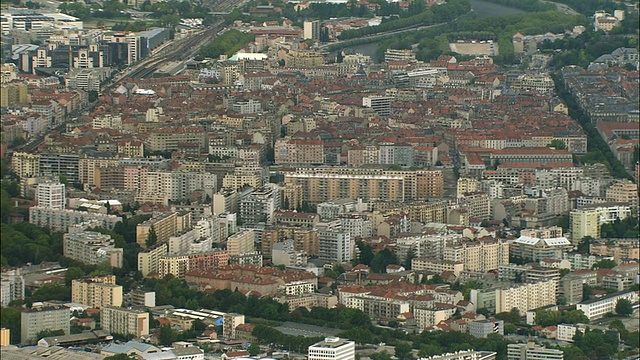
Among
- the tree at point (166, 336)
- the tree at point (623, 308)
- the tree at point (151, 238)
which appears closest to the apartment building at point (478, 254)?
the tree at point (623, 308)

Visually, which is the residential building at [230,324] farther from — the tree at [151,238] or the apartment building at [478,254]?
the apartment building at [478,254]

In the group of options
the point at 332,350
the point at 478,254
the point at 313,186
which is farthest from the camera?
the point at 313,186

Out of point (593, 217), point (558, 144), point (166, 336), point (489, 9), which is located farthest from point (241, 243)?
point (489, 9)

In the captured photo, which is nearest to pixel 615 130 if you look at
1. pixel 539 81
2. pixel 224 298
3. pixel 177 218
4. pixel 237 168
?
pixel 539 81

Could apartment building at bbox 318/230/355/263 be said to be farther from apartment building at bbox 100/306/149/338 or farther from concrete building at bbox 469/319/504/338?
apartment building at bbox 100/306/149/338

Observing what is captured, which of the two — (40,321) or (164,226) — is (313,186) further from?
(40,321)

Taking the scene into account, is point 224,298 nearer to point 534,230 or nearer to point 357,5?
point 534,230
